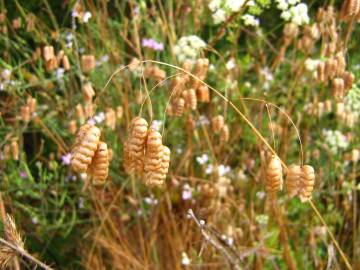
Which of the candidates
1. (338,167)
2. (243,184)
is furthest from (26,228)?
(338,167)

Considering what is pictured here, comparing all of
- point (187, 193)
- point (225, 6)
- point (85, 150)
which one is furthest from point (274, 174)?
point (187, 193)

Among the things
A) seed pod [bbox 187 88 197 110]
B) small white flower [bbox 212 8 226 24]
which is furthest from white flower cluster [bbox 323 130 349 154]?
seed pod [bbox 187 88 197 110]

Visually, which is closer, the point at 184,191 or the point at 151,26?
the point at 184,191

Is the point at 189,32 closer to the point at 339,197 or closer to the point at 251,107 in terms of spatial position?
the point at 251,107

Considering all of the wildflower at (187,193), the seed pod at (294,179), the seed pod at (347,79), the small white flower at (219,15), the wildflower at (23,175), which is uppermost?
the small white flower at (219,15)

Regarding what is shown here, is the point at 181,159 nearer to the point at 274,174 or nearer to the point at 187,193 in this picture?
the point at 187,193

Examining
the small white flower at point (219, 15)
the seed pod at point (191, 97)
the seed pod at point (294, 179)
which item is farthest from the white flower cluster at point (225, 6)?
the seed pod at point (294, 179)

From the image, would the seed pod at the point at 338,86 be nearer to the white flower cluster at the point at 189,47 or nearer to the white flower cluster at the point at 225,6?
A: the white flower cluster at the point at 225,6

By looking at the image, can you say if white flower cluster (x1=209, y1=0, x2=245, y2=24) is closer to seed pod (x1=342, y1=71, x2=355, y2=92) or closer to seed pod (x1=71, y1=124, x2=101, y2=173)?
seed pod (x1=342, y1=71, x2=355, y2=92)
